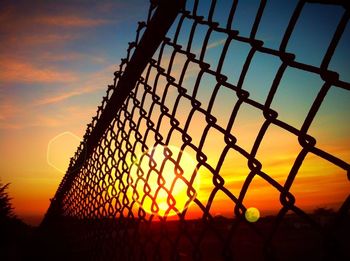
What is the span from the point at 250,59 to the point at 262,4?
0.66 feet

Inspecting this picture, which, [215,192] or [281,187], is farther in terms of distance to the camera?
[215,192]

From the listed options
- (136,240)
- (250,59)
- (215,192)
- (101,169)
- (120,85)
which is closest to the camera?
(250,59)

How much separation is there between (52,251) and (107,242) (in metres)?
4.07

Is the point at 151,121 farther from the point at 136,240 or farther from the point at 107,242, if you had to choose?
the point at 107,242

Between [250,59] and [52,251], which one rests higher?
[250,59]

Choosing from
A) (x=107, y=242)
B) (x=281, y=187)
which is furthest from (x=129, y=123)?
(x=281, y=187)

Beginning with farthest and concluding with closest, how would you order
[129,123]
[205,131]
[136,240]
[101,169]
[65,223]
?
[65,223] < [101,169] < [129,123] < [136,240] < [205,131]

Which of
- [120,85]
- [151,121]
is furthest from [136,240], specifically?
[120,85]

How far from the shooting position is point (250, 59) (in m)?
1.15

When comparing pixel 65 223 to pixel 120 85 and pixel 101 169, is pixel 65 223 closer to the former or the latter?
pixel 101 169

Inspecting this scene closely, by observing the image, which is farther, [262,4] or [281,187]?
[262,4]

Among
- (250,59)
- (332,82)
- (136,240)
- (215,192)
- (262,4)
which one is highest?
(262,4)

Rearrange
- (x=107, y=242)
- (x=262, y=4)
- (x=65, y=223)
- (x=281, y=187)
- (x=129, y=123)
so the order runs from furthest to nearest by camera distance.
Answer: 1. (x=65, y=223)
2. (x=107, y=242)
3. (x=129, y=123)
4. (x=262, y=4)
5. (x=281, y=187)

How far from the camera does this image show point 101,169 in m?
3.39
